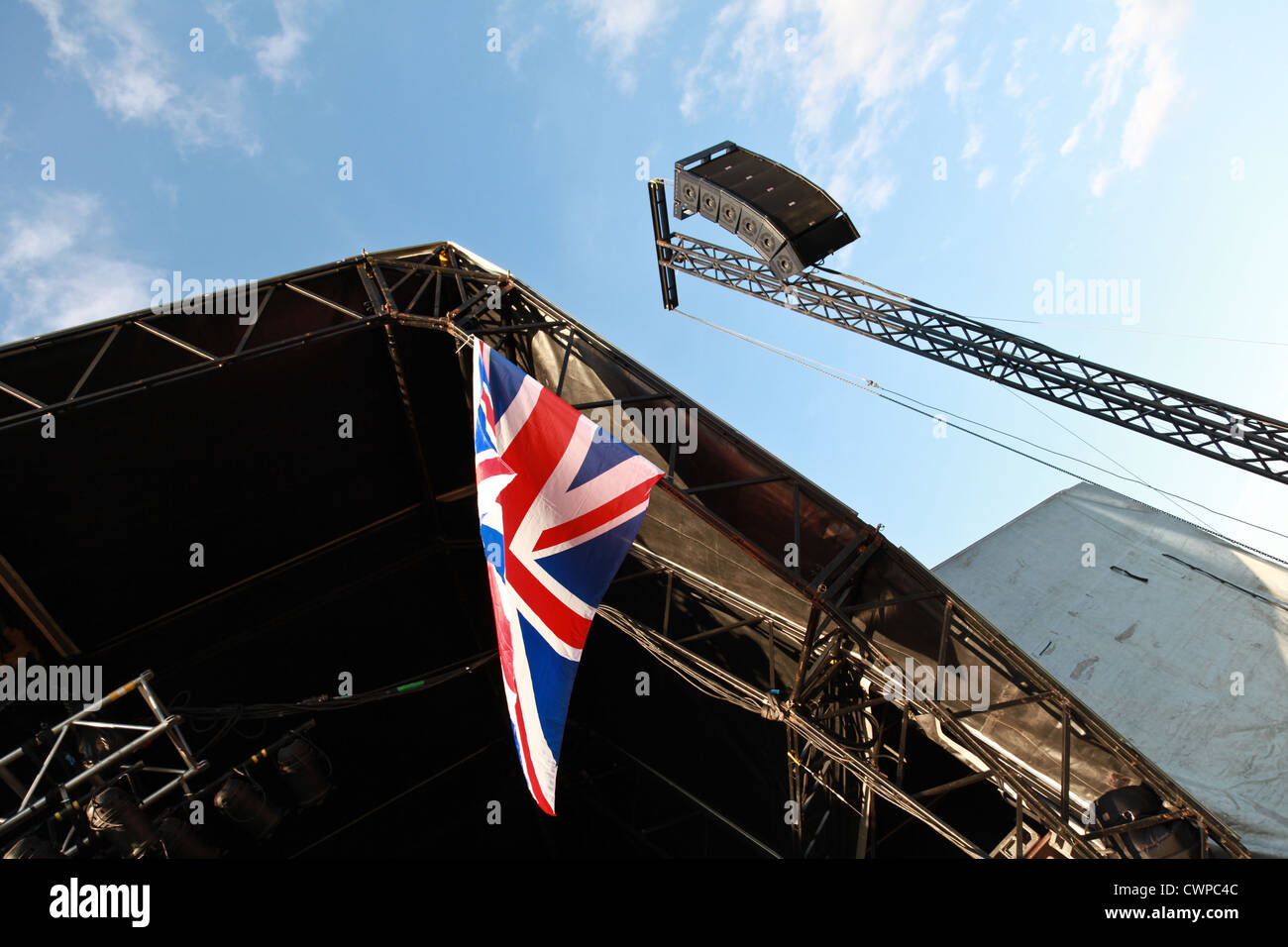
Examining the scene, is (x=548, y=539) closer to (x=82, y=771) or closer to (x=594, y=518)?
(x=594, y=518)

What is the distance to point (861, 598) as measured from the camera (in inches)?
331

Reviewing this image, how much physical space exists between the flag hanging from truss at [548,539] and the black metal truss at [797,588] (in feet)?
4.36

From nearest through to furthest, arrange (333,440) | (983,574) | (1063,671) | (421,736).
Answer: (333,440), (421,736), (1063,671), (983,574)

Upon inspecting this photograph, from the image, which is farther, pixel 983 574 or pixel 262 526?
pixel 983 574

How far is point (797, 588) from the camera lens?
7949mm

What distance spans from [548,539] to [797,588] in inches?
106

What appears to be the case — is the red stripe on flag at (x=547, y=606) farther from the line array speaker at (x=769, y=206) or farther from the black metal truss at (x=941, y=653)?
the line array speaker at (x=769, y=206)

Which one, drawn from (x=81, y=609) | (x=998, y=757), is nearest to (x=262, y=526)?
(x=81, y=609)

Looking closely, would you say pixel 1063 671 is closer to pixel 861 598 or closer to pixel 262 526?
pixel 861 598

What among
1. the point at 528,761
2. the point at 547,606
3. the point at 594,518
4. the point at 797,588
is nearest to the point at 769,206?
the point at 797,588

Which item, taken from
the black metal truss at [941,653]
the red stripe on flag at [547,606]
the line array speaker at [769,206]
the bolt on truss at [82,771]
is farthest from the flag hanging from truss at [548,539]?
the line array speaker at [769,206]
